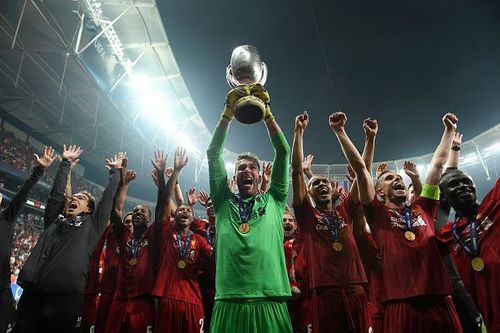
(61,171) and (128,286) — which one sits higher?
(61,171)

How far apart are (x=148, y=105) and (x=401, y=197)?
16007 millimetres

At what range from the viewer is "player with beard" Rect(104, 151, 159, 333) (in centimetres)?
388

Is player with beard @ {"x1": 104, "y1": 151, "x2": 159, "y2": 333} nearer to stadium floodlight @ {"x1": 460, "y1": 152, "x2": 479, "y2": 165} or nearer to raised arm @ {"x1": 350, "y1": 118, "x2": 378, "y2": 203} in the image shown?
raised arm @ {"x1": 350, "y1": 118, "x2": 378, "y2": 203}

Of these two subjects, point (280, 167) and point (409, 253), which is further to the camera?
point (409, 253)

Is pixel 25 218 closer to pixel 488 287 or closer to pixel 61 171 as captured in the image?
pixel 61 171

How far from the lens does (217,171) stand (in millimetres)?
2730

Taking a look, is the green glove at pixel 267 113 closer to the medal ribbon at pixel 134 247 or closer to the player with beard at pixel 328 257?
the player with beard at pixel 328 257

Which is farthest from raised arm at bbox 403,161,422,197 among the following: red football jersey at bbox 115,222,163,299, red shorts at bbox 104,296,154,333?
red shorts at bbox 104,296,154,333

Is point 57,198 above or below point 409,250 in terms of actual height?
above

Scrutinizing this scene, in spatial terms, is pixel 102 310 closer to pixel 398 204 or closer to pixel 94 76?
pixel 398 204

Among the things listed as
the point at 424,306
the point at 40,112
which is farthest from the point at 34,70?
the point at 424,306

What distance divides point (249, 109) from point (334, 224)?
1.80m

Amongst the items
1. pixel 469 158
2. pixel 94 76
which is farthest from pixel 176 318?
pixel 469 158

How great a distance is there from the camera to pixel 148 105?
17500mm
